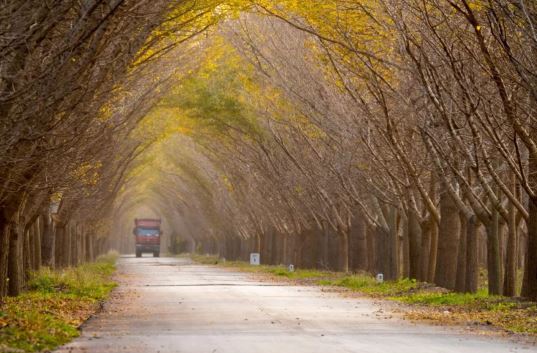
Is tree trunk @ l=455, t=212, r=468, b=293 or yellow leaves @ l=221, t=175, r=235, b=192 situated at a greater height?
yellow leaves @ l=221, t=175, r=235, b=192

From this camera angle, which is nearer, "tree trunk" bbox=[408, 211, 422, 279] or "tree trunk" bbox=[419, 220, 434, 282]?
"tree trunk" bbox=[419, 220, 434, 282]

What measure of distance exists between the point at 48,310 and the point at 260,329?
195 inches

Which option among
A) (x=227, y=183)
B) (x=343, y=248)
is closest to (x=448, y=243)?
(x=343, y=248)

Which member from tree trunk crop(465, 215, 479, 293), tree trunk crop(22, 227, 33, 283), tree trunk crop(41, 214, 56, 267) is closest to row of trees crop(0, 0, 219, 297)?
tree trunk crop(22, 227, 33, 283)

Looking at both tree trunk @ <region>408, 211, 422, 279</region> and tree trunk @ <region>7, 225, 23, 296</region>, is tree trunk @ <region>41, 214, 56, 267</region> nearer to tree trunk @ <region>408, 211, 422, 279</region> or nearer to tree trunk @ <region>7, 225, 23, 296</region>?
tree trunk @ <region>408, 211, 422, 279</region>

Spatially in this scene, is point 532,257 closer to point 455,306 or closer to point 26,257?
point 455,306

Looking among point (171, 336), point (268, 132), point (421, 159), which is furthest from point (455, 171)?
point (268, 132)

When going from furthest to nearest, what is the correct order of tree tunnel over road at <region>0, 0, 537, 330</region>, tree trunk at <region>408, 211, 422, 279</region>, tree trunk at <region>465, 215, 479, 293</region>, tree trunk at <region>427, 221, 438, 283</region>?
tree trunk at <region>408, 211, 422, 279</region> < tree trunk at <region>427, 221, 438, 283</region> < tree trunk at <region>465, 215, 479, 293</region> < tree tunnel over road at <region>0, 0, 537, 330</region>

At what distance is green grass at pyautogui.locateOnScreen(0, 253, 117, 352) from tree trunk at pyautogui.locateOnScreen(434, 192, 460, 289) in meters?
8.42

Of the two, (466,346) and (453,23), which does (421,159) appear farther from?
(466,346)

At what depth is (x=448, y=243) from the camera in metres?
28.9

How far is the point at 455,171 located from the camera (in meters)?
23.9

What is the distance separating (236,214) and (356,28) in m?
51.1

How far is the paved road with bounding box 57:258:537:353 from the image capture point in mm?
14031
